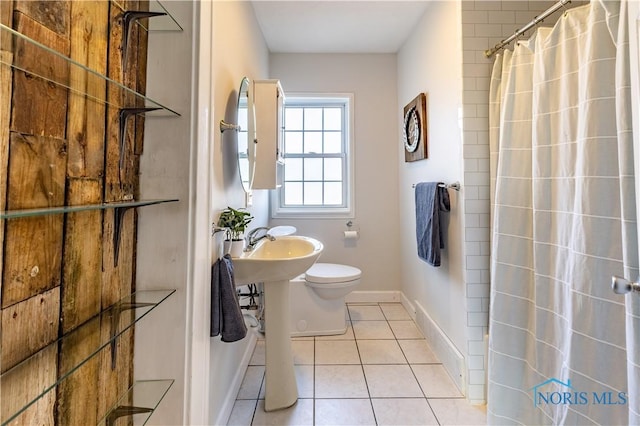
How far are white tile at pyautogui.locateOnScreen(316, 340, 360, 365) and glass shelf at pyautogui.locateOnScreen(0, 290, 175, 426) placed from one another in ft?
4.37

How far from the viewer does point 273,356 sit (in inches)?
57.7

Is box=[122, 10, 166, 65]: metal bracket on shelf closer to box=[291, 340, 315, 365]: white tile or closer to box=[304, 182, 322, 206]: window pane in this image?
box=[291, 340, 315, 365]: white tile

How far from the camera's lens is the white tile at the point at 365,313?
252 cm

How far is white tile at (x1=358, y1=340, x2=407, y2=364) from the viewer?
6.16 feet

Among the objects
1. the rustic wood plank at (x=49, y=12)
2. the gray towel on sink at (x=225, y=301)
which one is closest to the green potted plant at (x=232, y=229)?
the gray towel on sink at (x=225, y=301)

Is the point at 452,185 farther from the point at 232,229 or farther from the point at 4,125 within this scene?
the point at 4,125

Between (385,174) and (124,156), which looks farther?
(385,174)

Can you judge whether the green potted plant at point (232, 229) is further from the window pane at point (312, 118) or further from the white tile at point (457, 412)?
the window pane at point (312, 118)

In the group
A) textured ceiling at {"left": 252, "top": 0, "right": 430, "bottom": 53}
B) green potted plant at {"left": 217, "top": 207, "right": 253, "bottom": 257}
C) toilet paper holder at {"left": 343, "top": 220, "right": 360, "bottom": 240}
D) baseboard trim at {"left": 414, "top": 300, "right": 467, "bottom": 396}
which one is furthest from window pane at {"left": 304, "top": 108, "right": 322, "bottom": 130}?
baseboard trim at {"left": 414, "top": 300, "right": 467, "bottom": 396}

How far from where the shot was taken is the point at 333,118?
3016mm

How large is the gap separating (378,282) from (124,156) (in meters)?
2.53

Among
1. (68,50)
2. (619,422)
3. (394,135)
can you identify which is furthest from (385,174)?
(68,50)

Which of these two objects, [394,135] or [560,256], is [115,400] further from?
[394,135]

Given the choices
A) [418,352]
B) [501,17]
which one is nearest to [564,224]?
[501,17]
